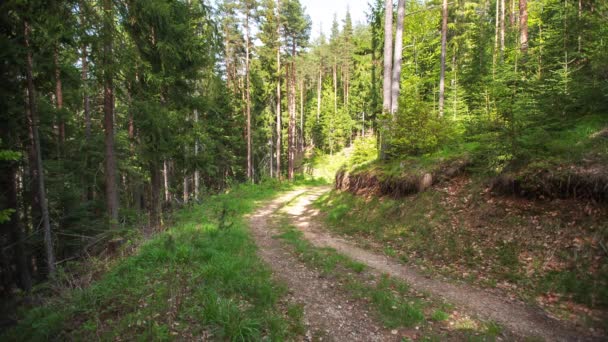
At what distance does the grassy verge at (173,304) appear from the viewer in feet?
13.4

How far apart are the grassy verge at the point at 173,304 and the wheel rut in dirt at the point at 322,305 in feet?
1.06

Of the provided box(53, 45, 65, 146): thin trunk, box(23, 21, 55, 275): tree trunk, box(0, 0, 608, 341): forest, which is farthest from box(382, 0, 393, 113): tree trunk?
box(23, 21, 55, 275): tree trunk

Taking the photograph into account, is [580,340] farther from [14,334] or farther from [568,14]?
[568,14]

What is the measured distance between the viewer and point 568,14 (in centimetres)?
970

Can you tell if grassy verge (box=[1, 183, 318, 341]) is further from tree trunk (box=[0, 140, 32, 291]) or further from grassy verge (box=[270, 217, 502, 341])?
tree trunk (box=[0, 140, 32, 291])

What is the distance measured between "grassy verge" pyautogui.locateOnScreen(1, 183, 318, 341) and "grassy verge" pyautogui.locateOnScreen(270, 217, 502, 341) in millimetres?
1470

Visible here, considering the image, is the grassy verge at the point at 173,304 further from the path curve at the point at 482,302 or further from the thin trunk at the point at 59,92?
the thin trunk at the point at 59,92

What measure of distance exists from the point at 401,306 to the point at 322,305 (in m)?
1.44

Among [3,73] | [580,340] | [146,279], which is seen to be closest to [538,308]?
[580,340]

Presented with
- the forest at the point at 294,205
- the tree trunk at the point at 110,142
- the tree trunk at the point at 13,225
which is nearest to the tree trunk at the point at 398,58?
the forest at the point at 294,205

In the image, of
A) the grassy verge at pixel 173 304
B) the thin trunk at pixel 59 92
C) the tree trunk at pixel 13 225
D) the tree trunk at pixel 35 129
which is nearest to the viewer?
the grassy verge at pixel 173 304

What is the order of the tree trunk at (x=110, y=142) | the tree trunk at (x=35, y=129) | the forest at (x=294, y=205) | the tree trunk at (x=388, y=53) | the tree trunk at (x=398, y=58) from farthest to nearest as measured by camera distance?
the tree trunk at (x=388, y=53) → the tree trunk at (x=398, y=58) → the tree trunk at (x=110, y=142) → the tree trunk at (x=35, y=129) → the forest at (x=294, y=205)

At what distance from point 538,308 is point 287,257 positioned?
550 cm

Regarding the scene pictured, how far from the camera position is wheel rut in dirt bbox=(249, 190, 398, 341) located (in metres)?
4.30
